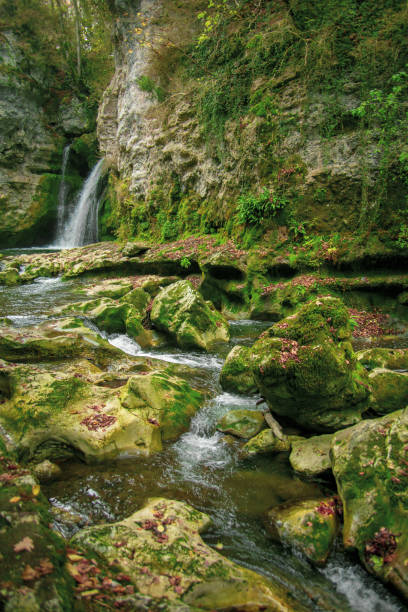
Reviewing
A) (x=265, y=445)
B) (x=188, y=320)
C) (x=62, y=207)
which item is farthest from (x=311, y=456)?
(x=62, y=207)

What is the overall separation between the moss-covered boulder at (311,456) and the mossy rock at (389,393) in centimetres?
107

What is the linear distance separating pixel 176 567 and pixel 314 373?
2.54 meters

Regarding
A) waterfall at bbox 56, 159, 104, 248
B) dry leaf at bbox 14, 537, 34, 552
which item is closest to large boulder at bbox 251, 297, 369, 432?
dry leaf at bbox 14, 537, 34, 552

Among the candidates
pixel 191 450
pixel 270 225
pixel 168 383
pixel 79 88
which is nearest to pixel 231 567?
pixel 191 450

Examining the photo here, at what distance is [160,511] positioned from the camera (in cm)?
294

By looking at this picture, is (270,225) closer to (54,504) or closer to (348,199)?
(348,199)

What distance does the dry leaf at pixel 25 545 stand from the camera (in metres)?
1.83

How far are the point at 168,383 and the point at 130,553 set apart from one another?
2.70m

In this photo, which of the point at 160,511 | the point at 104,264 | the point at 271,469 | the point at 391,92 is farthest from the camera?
the point at 104,264

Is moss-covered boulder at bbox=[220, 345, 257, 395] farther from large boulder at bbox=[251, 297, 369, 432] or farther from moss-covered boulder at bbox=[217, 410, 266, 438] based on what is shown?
large boulder at bbox=[251, 297, 369, 432]

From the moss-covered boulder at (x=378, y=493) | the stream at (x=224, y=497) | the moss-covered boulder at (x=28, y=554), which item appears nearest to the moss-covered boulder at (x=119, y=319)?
the stream at (x=224, y=497)

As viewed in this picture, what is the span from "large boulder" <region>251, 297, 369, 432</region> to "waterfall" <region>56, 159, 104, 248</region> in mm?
19672

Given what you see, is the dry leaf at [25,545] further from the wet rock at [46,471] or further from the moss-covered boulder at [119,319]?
the moss-covered boulder at [119,319]

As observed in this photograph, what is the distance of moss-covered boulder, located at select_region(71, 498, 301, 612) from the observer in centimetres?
219
